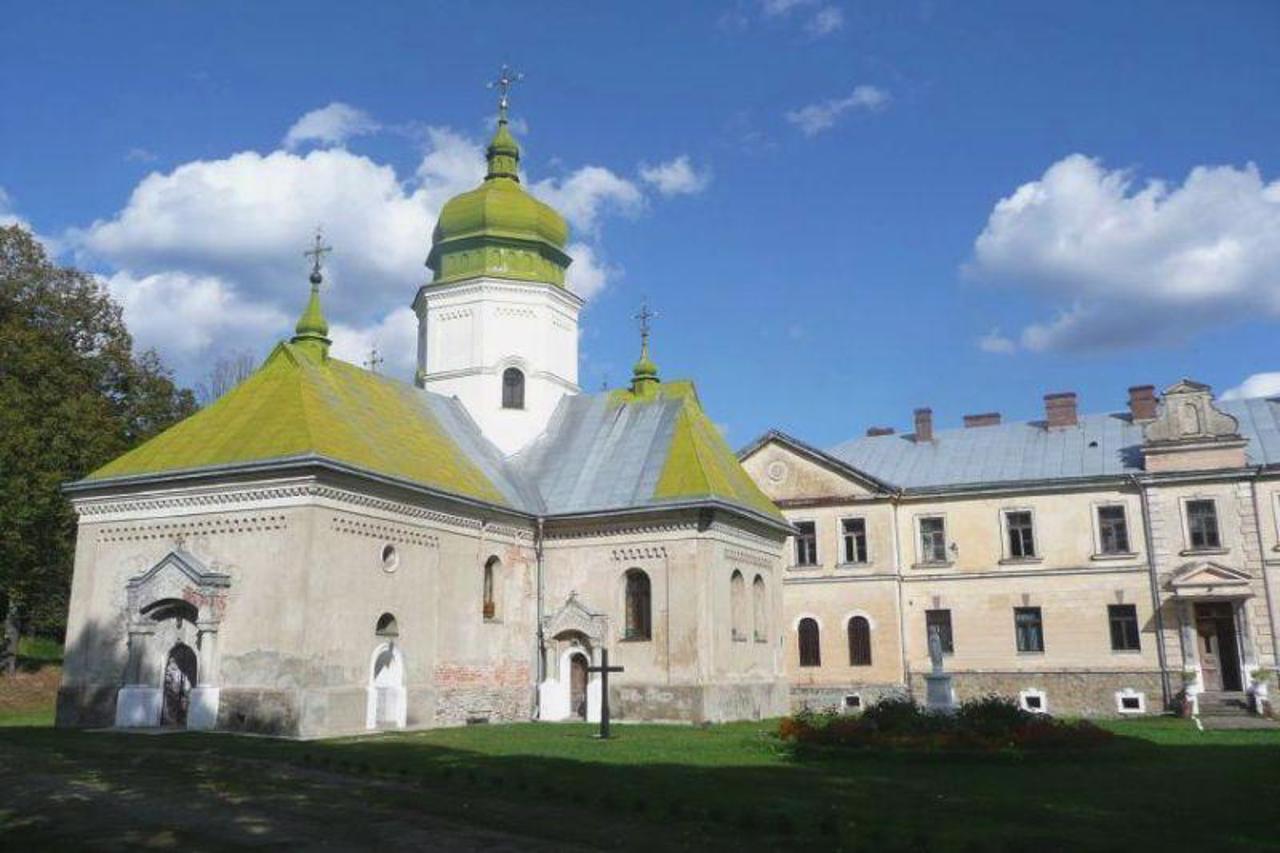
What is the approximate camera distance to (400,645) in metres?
23.2

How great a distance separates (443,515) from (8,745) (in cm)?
965

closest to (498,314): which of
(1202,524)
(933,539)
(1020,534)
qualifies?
(933,539)

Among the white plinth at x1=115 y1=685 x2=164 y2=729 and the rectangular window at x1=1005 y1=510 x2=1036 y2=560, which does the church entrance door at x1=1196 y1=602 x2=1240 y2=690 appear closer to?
the rectangular window at x1=1005 y1=510 x2=1036 y2=560

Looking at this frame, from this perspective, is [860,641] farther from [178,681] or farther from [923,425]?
[178,681]

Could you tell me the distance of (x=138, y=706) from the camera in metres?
21.8

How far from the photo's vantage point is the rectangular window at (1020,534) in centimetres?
3484

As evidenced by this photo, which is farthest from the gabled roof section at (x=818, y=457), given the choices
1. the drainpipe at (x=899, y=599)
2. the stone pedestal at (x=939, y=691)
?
the stone pedestal at (x=939, y=691)

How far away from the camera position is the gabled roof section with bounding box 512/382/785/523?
2702 cm

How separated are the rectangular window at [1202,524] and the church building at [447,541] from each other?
1275cm

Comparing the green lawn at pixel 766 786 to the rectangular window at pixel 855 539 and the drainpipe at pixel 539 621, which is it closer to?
the drainpipe at pixel 539 621

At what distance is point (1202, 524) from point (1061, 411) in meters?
6.39

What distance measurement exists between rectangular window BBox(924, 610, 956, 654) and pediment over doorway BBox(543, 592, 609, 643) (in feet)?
44.0

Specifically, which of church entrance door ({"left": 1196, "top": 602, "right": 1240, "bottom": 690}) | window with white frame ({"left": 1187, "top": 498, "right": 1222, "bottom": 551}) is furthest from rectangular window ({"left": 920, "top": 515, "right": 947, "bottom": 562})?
church entrance door ({"left": 1196, "top": 602, "right": 1240, "bottom": 690})

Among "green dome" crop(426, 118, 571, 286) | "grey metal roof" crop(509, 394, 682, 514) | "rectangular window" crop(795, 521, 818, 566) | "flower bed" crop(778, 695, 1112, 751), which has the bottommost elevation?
"flower bed" crop(778, 695, 1112, 751)
